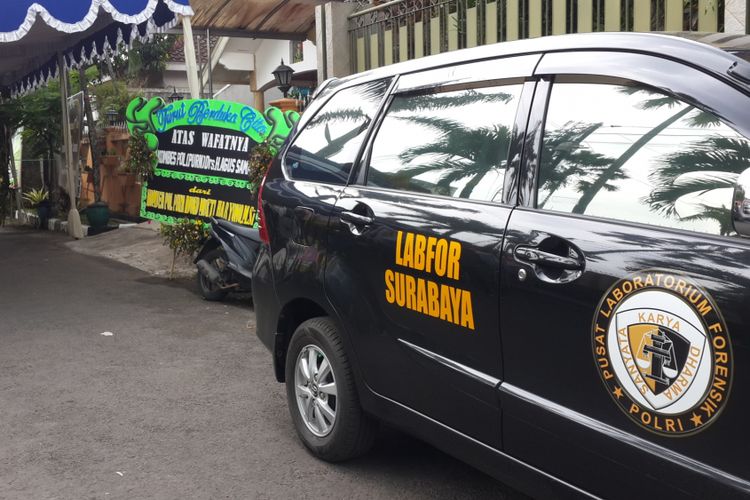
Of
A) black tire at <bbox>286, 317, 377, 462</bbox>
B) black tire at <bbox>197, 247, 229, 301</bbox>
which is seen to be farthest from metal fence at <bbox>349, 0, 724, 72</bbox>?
black tire at <bbox>286, 317, 377, 462</bbox>

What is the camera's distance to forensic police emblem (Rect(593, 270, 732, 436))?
7.32 feet

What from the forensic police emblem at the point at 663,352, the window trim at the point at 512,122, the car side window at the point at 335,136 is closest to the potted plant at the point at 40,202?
the car side window at the point at 335,136

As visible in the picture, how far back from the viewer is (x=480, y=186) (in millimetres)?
3162

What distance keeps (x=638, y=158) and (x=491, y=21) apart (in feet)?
18.9

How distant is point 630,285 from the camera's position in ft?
7.99

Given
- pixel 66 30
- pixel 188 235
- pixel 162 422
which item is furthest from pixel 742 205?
pixel 66 30

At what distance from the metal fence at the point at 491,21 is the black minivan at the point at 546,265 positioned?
338 cm

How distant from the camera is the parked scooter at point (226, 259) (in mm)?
8008

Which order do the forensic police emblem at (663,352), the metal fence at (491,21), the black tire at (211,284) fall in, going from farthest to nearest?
1. the black tire at (211,284)
2. the metal fence at (491,21)
3. the forensic police emblem at (663,352)

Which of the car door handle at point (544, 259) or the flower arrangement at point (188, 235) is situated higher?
the car door handle at point (544, 259)

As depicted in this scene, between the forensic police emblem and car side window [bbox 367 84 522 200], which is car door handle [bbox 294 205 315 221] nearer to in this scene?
car side window [bbox 367 84 522 200]

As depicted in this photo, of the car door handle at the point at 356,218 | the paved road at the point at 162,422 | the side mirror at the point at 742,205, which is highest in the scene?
the side mirror at the point at 742,205

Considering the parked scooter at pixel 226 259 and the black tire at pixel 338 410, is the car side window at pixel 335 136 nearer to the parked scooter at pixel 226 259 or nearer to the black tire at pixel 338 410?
the black tire at pixel 338 410

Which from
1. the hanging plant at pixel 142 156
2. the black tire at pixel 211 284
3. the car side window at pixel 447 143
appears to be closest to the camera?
the car side window at pixel 447 143
